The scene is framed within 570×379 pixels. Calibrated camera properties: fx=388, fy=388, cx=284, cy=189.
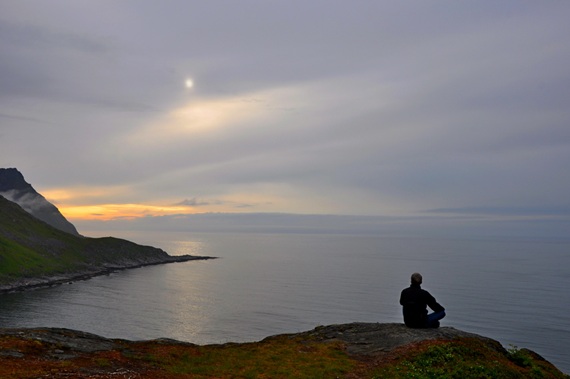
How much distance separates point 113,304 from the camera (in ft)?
478

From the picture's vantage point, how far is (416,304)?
92.6 feet

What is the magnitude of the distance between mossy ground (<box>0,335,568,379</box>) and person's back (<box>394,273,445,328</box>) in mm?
2726

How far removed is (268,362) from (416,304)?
11387mm

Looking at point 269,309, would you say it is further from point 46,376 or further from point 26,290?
point 46,376

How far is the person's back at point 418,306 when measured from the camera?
27.5 metres

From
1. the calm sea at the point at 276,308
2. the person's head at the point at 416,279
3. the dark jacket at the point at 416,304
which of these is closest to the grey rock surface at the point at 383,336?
the dark jacket at the point at 416,304

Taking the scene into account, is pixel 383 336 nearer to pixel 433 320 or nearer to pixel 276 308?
pixel 433 320

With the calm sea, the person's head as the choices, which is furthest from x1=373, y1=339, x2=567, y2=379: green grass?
the calm sea

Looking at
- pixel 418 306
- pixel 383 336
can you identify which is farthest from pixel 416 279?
pixel 383 336

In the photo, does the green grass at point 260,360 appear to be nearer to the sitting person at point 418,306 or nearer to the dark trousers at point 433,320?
the sitting person at point 418,306

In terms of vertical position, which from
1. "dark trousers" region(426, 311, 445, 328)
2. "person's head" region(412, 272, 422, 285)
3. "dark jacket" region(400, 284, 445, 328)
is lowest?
"dark trousers" region(426, 311, 445, 328)

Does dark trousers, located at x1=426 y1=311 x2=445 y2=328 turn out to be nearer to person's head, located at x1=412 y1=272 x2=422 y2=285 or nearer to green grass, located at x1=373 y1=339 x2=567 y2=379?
green grass, located at x1=373 y1=339 x2=567 y2=379

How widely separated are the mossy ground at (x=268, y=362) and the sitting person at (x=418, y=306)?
8.94 feet

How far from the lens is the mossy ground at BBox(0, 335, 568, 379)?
2173 centimetres
